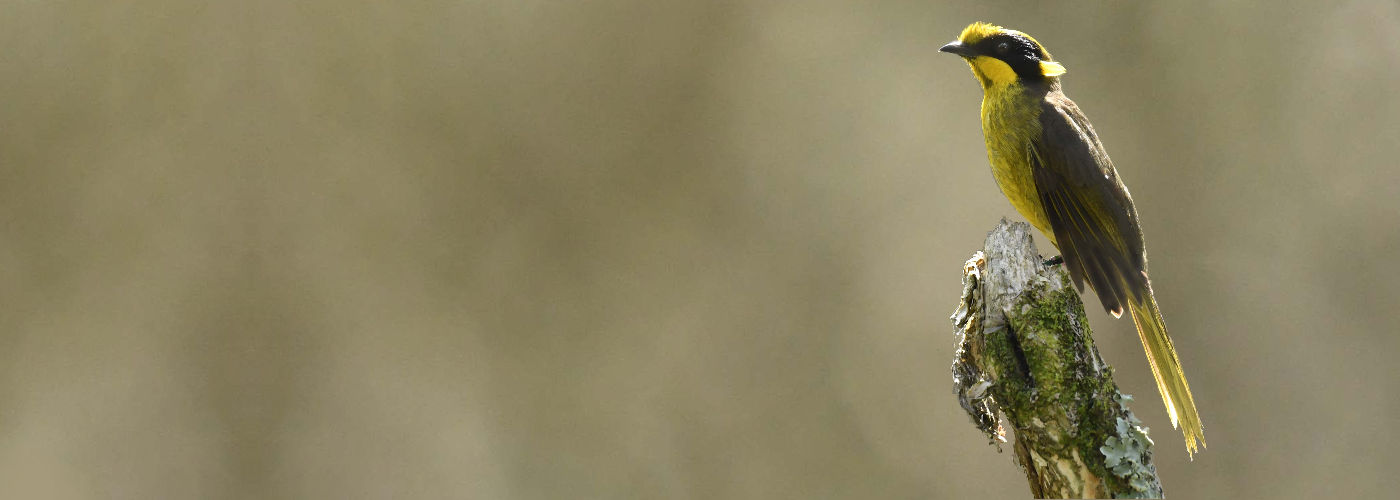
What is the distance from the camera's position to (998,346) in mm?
1570

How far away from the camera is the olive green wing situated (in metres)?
1.87

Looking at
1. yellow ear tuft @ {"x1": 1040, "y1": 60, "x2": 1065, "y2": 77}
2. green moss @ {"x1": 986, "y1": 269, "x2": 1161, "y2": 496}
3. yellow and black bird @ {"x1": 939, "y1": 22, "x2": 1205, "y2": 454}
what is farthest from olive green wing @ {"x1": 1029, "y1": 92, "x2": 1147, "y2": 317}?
green moss @ {"x1": 986, "y1": 269, "x2": 1161, "y2": 496}

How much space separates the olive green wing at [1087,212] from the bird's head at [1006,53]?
0.17 metres

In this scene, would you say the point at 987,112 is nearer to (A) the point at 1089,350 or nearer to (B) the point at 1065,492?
(A) the point at 1089,350

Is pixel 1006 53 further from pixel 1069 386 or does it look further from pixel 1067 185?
pixel 1069 386

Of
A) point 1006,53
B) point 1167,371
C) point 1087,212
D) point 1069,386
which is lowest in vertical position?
point 1167,371

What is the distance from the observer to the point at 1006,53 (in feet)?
7.13

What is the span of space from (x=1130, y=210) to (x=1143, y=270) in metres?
0.13

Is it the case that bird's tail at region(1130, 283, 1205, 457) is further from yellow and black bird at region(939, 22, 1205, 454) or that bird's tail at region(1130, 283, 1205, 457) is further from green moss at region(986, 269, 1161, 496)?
green moss at region(986, 269, 1161, 496)

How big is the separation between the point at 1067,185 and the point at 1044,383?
62 centimetres

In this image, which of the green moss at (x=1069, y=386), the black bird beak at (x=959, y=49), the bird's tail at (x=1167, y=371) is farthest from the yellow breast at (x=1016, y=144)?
the green moss at (x=1069, y=386)

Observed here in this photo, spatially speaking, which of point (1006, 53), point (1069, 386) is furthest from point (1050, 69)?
Answer: point (1069, 386)

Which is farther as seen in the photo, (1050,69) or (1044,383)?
(1050,69)

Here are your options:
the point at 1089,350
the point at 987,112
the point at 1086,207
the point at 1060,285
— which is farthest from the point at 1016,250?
the point at 987,112
